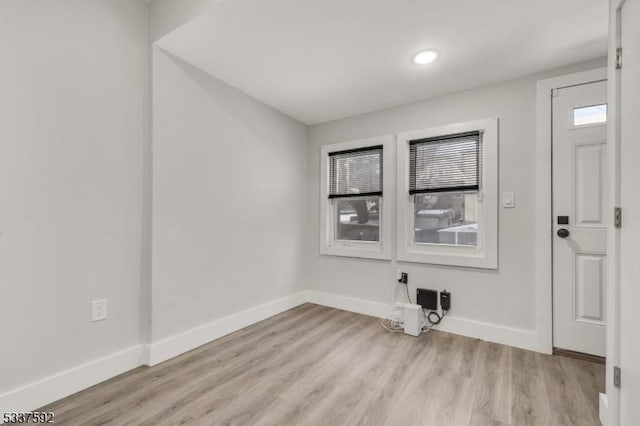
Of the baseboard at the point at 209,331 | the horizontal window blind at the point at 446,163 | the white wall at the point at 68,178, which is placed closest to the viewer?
the white wall at the point at 68,178

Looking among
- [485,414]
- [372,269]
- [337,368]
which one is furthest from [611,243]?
[372,269]

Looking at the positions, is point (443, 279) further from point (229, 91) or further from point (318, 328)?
point (229, 91)

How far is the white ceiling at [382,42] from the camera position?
1.68 metres

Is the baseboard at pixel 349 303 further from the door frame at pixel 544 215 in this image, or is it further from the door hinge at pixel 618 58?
the door hinge at pixel 618 58

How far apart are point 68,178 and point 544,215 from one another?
3.32m

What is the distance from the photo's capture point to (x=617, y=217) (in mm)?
1296

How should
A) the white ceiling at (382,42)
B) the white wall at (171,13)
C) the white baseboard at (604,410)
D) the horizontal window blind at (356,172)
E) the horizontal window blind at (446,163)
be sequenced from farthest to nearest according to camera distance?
the horizontal window blind at (356,172) → the horizontal window blind at (446,163) → the white wall at (171,13) → the white ceiling at (382,42) → the white baseboard at (604,410)

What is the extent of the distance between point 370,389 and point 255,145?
7.58ft

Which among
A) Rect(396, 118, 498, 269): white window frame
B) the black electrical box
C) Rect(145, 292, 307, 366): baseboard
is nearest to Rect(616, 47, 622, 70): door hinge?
Rect(396, 118, 498, 269): white window frame

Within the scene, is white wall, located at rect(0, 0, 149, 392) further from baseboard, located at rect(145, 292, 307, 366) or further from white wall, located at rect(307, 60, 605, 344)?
white wall, located at rect(307, 60, 605, 344)

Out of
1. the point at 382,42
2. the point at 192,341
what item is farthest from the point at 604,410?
the point at 192,341

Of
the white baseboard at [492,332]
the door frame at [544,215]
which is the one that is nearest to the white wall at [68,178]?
the white baseboard at [492,332]

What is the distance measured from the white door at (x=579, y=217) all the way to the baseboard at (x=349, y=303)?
4.73ft

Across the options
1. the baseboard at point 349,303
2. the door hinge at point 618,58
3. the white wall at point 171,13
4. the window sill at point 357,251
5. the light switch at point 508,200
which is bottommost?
the baseboard at point 349,303
